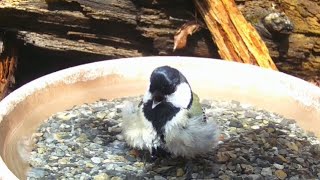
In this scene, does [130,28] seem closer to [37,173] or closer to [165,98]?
[165,98]

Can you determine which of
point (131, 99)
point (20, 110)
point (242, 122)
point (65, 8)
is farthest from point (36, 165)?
point (65, 8)

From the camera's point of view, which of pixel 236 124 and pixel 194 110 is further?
pixel 236 124

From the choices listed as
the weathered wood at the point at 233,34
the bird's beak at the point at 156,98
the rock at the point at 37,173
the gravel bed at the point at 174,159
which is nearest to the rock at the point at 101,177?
the gravel bed at the point at 174,159

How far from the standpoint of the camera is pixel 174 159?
1740mm

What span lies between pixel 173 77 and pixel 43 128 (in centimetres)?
45

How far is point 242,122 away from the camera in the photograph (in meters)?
1.95

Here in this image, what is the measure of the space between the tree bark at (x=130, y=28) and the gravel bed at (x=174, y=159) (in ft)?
2.68

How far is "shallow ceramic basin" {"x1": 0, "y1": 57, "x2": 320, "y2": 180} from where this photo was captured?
1.85 metres

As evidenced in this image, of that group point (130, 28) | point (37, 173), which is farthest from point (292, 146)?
point (130, 28)

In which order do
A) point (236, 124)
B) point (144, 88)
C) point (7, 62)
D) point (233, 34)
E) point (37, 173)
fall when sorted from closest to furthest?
point (37, 173) < point (236, 124) < point (144, 88) < point (233, 34) < point (7, 62)

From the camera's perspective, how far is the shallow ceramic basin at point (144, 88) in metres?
1.85

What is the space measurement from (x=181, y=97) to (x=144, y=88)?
371 millimetres

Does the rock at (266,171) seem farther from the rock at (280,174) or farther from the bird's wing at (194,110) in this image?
the bird's wing at (194,110)

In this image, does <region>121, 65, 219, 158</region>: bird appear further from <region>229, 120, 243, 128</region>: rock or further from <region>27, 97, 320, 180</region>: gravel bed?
<region>229, 120, 243, 128</region>: rock
